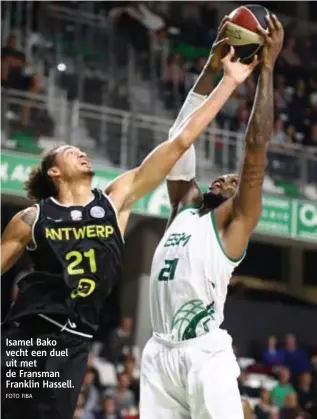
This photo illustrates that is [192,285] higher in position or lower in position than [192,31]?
lower

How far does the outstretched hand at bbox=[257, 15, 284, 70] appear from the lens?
176 inches

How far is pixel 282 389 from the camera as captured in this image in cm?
1082

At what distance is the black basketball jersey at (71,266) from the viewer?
4.34 meters

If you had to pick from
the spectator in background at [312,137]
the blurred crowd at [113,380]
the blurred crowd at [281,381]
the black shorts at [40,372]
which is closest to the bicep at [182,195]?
the black shorts at [40,372]

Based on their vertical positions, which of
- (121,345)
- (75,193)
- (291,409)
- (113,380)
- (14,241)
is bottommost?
(291,409)

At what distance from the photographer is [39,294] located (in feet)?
14.3

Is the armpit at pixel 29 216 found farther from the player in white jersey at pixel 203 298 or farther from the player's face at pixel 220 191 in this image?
the player's face at pixel 220 191

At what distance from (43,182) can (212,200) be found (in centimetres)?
79

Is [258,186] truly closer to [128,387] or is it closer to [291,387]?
[128,387]

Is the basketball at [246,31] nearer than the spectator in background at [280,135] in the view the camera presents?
Yes

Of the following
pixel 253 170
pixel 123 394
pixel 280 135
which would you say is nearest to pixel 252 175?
pixel 253 170

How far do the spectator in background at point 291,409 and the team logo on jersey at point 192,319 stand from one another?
5.98 meters

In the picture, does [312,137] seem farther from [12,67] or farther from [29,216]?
[29,216]

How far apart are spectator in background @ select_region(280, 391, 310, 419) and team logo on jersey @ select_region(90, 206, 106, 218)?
20.4ft
